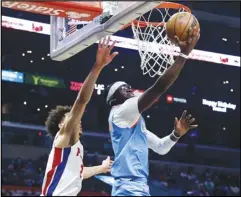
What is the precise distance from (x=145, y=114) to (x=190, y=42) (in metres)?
17.3

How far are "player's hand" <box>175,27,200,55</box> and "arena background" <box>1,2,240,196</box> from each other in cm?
1132

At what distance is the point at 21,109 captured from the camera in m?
18.8

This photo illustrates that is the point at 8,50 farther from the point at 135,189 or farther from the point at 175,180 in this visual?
the point at 135,189

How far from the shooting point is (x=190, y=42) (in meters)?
3.59

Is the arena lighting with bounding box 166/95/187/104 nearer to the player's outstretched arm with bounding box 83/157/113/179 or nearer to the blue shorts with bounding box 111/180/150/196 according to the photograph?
the player's outstretched arm with bounding box 83/157/113/179

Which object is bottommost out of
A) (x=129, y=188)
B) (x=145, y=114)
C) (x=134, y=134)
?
(x=145, y=114)

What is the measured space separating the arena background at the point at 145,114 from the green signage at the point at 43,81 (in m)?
0.03

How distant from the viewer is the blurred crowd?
14688 millimetres

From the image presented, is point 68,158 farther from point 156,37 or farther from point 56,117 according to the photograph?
point 156,37

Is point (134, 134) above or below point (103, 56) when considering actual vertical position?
below

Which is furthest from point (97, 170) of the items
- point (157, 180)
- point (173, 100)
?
point (173, 100)

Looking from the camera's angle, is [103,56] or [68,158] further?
[68,158]

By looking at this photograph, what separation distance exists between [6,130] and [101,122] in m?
3.60

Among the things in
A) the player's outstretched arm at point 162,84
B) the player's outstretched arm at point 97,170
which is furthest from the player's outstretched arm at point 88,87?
the player's outstretched arm at point 97,170
